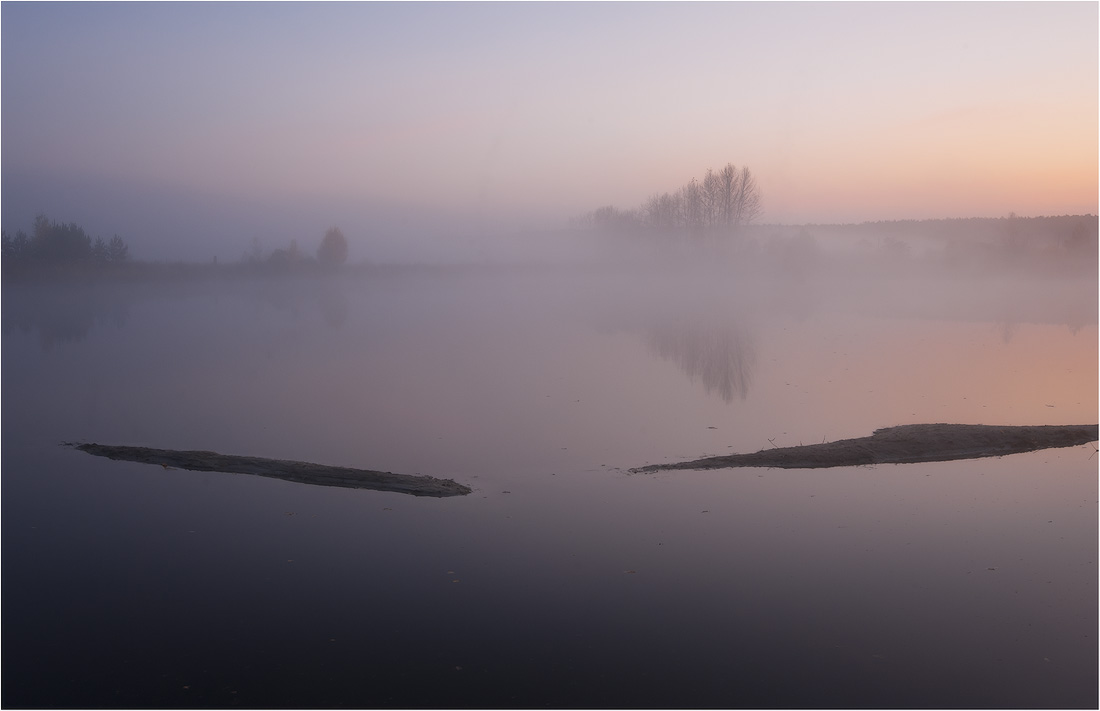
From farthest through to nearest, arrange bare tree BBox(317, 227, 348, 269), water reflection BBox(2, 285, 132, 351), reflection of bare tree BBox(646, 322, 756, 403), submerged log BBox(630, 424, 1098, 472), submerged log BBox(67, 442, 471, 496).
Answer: bare tree BBox(317, 227, 348, 269), water reflection BBox(2, 285, 132, 351), reflection of bare tree BBox(646, 322, 756, 403), submerged log BBox(630, 424, 1098, 472), submerged log BBox(67, 442, 471, 496)

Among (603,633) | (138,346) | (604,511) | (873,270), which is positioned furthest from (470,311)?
(873,270)

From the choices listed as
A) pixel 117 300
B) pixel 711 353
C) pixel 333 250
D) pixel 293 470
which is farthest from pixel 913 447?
pixel 333 250

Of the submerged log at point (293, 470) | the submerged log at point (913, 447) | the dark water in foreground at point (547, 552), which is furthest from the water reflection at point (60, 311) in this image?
the submerged log at point (913, 447)

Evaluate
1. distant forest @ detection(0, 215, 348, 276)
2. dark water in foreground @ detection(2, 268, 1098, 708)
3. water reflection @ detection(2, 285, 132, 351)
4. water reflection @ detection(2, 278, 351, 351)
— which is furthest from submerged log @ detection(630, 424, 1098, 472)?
distant forest @ detection(0, 215, 348, 276)

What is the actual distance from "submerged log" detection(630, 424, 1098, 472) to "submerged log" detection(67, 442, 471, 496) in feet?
11.1

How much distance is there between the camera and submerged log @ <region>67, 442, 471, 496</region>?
12.0 m

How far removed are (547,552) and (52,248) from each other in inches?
3210

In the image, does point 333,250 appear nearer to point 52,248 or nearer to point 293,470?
point 52,248

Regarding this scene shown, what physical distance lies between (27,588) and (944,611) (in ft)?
29.8

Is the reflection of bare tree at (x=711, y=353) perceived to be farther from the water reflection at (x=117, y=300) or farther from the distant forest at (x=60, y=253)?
the distant forest at (x=60, y=253)

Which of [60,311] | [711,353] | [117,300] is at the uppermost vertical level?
[711,353]

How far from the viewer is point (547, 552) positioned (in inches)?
375

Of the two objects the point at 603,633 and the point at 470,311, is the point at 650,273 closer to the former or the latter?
the point at 470,311

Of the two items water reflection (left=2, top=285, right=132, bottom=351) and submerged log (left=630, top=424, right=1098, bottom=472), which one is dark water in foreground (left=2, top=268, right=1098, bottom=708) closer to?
submerged log (left=630, top=424, right=1098, bottom=472)
